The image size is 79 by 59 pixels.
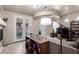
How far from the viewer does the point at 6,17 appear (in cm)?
156

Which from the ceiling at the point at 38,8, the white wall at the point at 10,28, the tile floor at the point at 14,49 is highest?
the ceiling at the point at 38,8

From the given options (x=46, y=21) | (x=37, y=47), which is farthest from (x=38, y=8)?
(x=37, y=47)

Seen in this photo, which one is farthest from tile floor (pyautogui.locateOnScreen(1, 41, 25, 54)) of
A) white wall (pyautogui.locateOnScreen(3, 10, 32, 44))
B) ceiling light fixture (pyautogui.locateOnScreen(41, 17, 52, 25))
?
ceiling light fixture (pyautogui.locateOnScreen(41, 17, 52, 25))

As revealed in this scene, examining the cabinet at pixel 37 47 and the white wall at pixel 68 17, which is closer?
the white wall at pixel 68 17

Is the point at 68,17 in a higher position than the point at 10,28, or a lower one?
higher

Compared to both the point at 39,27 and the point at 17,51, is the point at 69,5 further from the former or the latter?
the point at 17,51

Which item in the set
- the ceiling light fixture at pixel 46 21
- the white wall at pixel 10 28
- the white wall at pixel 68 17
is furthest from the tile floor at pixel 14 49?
the white wall at pixel 68 17

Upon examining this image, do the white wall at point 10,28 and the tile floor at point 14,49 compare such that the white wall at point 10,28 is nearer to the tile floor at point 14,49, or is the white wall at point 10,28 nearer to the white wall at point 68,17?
the tile floor at point 14,49

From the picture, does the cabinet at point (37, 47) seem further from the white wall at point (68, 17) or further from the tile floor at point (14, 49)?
the white wall at point (68, 17)

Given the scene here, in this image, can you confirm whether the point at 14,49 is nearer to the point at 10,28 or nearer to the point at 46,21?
the point at 10,28

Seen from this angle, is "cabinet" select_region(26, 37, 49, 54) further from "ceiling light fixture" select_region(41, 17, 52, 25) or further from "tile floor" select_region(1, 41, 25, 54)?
"ceiling light fixture" select_region(41, 17, 52, 25)

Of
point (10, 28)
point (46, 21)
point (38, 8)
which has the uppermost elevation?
point (38, 8)

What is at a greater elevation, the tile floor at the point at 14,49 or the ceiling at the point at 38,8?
the ceiling at the point at 38,8

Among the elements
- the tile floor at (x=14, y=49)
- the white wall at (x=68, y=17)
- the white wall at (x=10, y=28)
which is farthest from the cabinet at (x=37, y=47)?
the white wall at (x=68, y=17)
